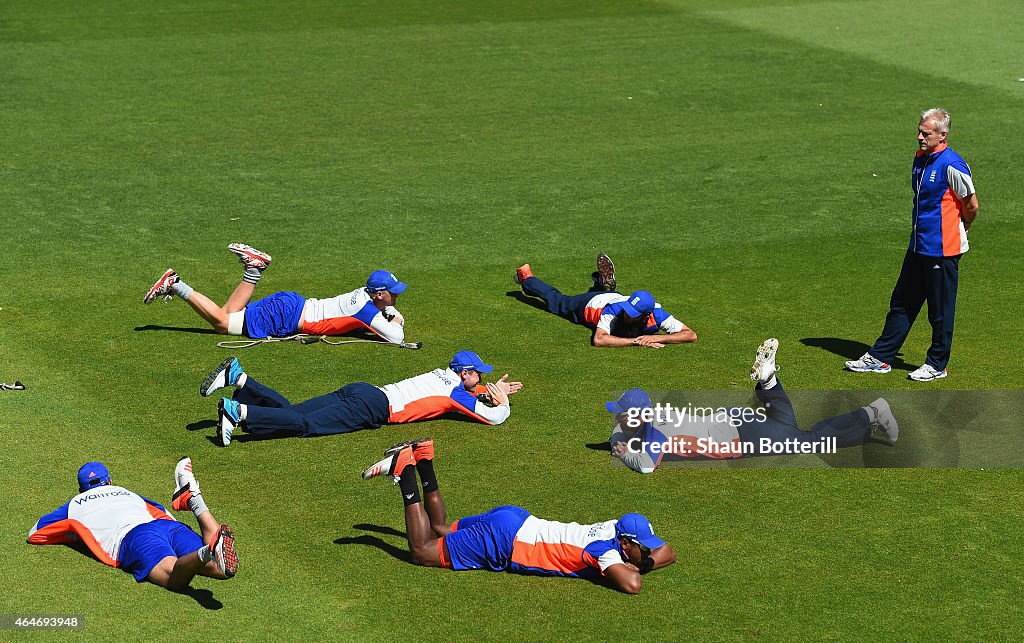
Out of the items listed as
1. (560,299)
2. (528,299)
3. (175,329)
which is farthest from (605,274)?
(175,329)

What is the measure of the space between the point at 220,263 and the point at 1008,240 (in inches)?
473

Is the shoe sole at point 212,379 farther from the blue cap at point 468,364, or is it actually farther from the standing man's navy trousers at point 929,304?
the standing man's navy trousers at point 929,304

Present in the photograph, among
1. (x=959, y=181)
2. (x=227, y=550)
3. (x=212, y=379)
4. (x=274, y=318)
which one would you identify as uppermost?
(x=959, y=181)

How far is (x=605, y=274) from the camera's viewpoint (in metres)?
18.1

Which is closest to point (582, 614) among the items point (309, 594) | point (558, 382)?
point (309, 594)

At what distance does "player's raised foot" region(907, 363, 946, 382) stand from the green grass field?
0.20 m

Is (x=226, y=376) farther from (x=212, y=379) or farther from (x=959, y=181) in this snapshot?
(x=959, y=181)

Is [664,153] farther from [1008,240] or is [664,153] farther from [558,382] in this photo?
[558,382]

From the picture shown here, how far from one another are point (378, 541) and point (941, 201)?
745cm

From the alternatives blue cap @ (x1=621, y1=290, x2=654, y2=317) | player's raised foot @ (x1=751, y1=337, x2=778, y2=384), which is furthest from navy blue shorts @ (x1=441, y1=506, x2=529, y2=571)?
blue cap @ (x1=621, y1=290, x2=654, y2=317)

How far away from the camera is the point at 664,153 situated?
2559 centimetres

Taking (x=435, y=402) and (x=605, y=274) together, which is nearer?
(x=435, y=402)

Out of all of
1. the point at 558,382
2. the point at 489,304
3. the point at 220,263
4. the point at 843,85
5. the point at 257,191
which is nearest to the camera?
the point at 558,382

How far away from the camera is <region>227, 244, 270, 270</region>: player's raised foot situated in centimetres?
1688
